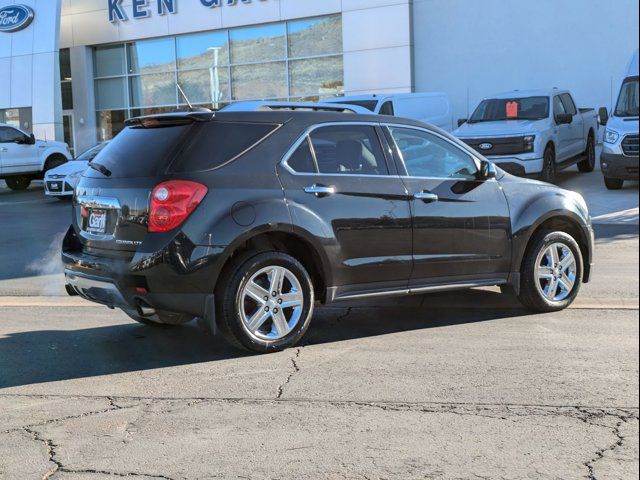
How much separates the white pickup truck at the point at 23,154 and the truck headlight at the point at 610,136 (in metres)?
15.4

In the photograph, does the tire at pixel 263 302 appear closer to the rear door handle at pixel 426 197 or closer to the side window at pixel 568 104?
the rear door handle at pixel 426 197

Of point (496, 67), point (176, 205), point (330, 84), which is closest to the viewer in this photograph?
point (176, 205)

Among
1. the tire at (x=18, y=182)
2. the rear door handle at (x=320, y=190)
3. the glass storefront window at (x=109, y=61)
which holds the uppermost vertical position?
the glass storefront window at (x=109, y=61)

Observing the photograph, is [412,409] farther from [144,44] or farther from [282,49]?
[144,44]

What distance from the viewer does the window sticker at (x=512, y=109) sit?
685 inches

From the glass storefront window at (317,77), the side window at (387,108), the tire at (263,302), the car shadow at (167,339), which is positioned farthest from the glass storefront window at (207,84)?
the tire at (263,302)

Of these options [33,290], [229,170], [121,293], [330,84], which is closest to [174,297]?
[121,293]

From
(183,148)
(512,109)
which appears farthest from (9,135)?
(183,148)

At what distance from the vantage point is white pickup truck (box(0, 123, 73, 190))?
A: 22453 millimetres

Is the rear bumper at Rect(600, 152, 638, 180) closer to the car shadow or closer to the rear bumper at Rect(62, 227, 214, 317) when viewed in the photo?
the car shadow

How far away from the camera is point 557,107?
57.2 feet

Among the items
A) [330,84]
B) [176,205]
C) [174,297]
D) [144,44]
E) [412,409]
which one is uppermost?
[144,44]

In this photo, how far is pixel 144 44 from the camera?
28.9m

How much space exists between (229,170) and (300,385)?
1583 millimetres
